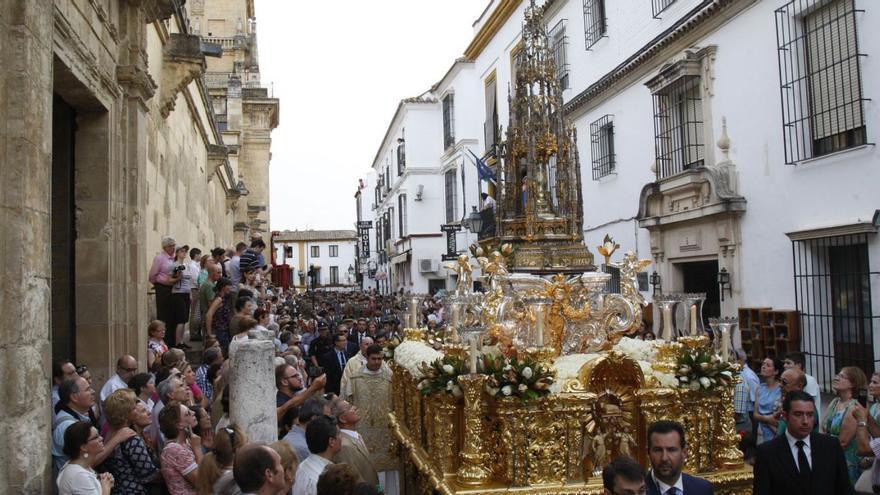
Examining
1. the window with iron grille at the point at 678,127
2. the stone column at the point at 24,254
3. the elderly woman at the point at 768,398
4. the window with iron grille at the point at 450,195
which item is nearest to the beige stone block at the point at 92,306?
the stone column at the point at 24,254

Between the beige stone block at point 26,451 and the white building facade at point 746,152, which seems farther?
the white building facade at point 746,152

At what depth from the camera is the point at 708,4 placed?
12141 millimetres

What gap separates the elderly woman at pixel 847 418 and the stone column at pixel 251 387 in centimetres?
384

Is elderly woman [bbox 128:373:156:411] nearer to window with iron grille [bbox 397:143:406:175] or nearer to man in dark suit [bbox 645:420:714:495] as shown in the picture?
man in dark suit [bbox 645:420:714:495]

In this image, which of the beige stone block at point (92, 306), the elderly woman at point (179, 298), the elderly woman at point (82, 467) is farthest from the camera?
the elderly woman at point (179, 298)

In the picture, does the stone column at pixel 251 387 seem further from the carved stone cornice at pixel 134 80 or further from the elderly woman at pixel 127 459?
the carved stone cornice at pixel 134 80

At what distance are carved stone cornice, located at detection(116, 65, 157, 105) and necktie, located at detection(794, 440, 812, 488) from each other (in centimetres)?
643

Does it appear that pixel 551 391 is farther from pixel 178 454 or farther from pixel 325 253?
pixel 325 253

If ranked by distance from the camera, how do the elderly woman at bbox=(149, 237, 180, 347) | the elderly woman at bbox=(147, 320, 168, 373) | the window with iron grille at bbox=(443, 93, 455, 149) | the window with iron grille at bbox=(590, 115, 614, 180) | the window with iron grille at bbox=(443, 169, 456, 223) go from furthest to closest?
1. the window with iron grille at bbox=(443, 169, 456, 223)
2. the window with iron grille at bbox=(443, 93, 455, 149)
3. the window with iron grille at bbox=(590, 115, 614, 180)
4. the elderly woman at bbox=(149, 237, 180, 347)
5. the elderly woman at bbox=(147, 320, 168, 373)

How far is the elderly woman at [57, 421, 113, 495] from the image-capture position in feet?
12.9

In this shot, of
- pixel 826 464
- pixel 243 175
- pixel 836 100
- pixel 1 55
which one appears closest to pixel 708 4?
pixel 836 100

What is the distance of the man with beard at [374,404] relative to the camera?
7988 mm

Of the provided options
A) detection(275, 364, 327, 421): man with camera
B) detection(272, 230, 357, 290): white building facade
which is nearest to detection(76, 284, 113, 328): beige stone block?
detection(275, 364, 327, 421): man with camera

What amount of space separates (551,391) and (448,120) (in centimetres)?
2661
